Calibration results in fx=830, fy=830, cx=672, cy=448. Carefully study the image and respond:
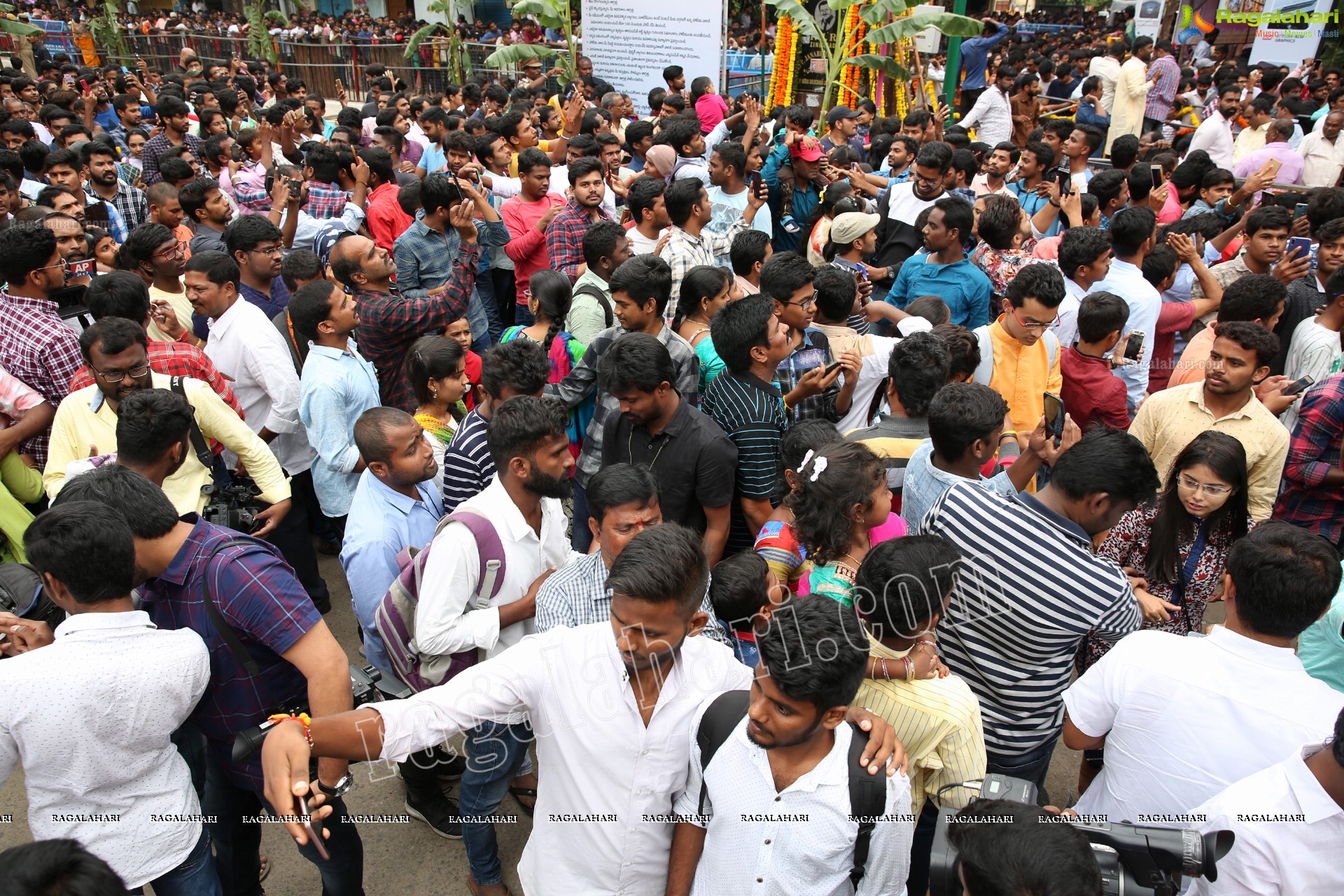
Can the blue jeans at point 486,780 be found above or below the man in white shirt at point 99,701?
below

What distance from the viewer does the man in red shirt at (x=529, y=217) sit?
19.1ft

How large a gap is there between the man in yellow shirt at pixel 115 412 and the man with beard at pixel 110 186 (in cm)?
413

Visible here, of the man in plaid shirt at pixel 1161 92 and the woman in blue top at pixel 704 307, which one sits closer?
the woman in blue top at pixel 704 307

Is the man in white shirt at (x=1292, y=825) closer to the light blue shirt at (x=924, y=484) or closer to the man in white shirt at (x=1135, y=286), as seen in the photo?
the light blue shirt at (x=924, y=484)

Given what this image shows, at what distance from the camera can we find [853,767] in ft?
5.97

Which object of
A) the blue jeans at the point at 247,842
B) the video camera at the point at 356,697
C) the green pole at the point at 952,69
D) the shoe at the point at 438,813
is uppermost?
the green pole at the point at 952,69

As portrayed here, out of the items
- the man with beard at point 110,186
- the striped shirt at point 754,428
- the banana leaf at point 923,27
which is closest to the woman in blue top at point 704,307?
the striped shirt at point 754,428

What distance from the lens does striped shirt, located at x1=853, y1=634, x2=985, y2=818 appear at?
2.10 m

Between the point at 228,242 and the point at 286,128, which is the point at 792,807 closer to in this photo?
the point at 228,242

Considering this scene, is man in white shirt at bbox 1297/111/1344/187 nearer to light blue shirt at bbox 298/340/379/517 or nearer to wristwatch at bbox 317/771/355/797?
light blue shirt at bbox 298/340/379/517

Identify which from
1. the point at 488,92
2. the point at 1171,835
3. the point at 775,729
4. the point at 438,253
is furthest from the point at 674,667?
the point at 488,92

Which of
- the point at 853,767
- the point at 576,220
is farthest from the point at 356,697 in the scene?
the point at 576,220

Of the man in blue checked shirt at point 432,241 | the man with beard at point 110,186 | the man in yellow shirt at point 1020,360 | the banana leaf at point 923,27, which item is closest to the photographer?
the man in yellow shirt at point 1020,360

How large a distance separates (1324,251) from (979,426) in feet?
11.1
